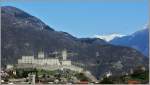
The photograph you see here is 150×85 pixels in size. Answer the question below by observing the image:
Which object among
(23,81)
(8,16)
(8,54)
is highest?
(8,16)

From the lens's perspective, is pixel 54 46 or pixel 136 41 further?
pixel 54 46

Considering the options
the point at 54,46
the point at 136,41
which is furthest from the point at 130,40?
the point at 54,46

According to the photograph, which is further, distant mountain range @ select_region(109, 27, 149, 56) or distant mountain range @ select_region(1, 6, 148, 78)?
distant mountain range @ select_region(1, 6, 148, 78)

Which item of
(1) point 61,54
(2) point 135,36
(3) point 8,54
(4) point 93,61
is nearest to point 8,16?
(3) point 8,54

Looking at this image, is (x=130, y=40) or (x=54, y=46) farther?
(x=54, y=46)

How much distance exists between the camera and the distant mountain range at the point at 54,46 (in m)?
3.24

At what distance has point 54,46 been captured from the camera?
3533 millimetres

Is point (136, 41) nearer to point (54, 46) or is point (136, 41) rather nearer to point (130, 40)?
point (130, 40)

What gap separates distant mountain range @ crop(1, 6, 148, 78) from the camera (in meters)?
3.24

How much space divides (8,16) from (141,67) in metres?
1.30

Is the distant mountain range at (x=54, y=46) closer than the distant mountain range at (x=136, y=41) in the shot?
No

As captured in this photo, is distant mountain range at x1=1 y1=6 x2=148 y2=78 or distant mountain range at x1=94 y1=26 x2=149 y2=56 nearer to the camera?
distant mountain range at x1=94 y1=26 x2=149 y2=56

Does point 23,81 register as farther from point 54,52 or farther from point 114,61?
point 114,61

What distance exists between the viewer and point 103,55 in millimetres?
3613
